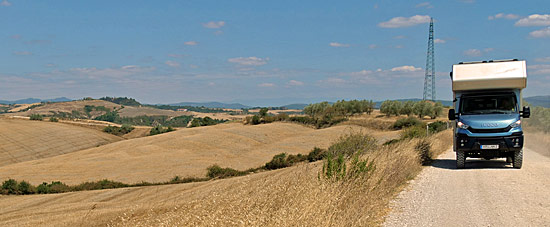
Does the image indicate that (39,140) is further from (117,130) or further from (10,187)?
(10,187)

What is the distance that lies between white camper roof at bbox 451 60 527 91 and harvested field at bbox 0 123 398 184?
14.7 m

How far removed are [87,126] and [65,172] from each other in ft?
206

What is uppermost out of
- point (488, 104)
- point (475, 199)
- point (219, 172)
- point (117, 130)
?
point (488, 104)

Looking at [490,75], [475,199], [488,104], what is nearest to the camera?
[475,199]

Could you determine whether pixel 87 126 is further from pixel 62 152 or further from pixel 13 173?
pixel 13 173

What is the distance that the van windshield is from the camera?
648 inches

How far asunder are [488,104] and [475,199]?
7.27 metres

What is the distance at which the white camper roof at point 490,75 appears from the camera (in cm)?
1638

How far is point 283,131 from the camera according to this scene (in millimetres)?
79688

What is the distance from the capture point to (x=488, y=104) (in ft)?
54.9

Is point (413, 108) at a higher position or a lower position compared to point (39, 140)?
higher

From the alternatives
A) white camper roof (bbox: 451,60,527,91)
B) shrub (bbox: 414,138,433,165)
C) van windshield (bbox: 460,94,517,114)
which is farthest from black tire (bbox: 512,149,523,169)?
shrub (bbox: 414,138,433,165)

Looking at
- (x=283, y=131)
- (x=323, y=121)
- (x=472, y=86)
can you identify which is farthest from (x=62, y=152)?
(x=472, y=86)

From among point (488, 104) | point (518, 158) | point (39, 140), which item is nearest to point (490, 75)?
point (488, 104)
